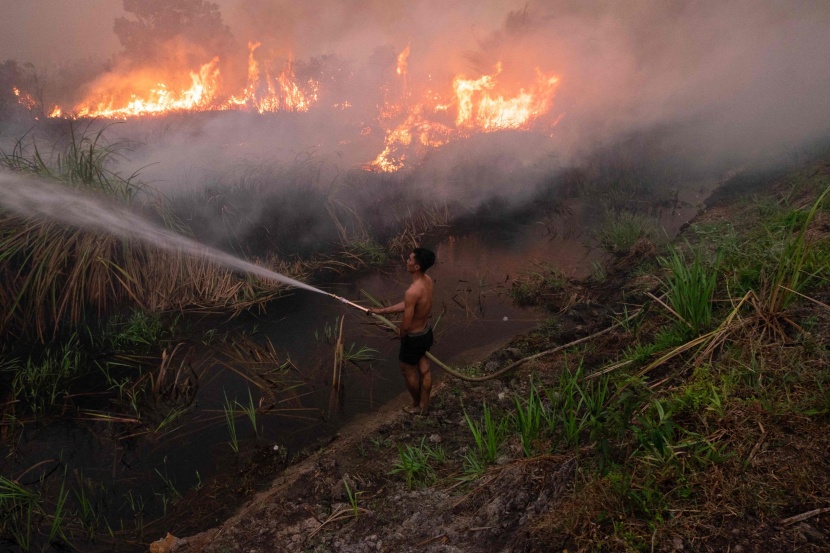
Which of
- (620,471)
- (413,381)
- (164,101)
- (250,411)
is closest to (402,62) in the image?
(164,101)

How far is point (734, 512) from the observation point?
1878 mm

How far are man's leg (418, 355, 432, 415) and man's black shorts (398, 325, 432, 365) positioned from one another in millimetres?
54

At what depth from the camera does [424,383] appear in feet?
12.8

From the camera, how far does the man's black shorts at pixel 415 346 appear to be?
3.83m

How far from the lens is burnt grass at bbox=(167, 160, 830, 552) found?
1908mm

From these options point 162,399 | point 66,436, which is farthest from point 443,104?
point 66,436

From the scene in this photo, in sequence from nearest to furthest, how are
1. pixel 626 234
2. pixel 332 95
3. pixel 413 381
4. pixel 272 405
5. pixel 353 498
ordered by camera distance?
1. pixel 353 498
2. pixel 413 381
3. pixel 272 405
4. pixel 626 234
5. pixel 332 95

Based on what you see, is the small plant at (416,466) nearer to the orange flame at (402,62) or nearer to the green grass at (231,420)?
the green grass at (231,420)

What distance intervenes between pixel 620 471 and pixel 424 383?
1.90 m

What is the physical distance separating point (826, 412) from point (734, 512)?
2.58 ft

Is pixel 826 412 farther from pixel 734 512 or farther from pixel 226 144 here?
pixel 226 144

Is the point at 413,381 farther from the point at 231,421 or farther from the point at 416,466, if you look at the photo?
the point at 231,421

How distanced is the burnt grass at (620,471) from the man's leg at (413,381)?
154mm

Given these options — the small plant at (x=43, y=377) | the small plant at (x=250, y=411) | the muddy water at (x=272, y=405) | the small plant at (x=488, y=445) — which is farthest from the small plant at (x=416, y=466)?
the small plant at (x=43, y=377)
